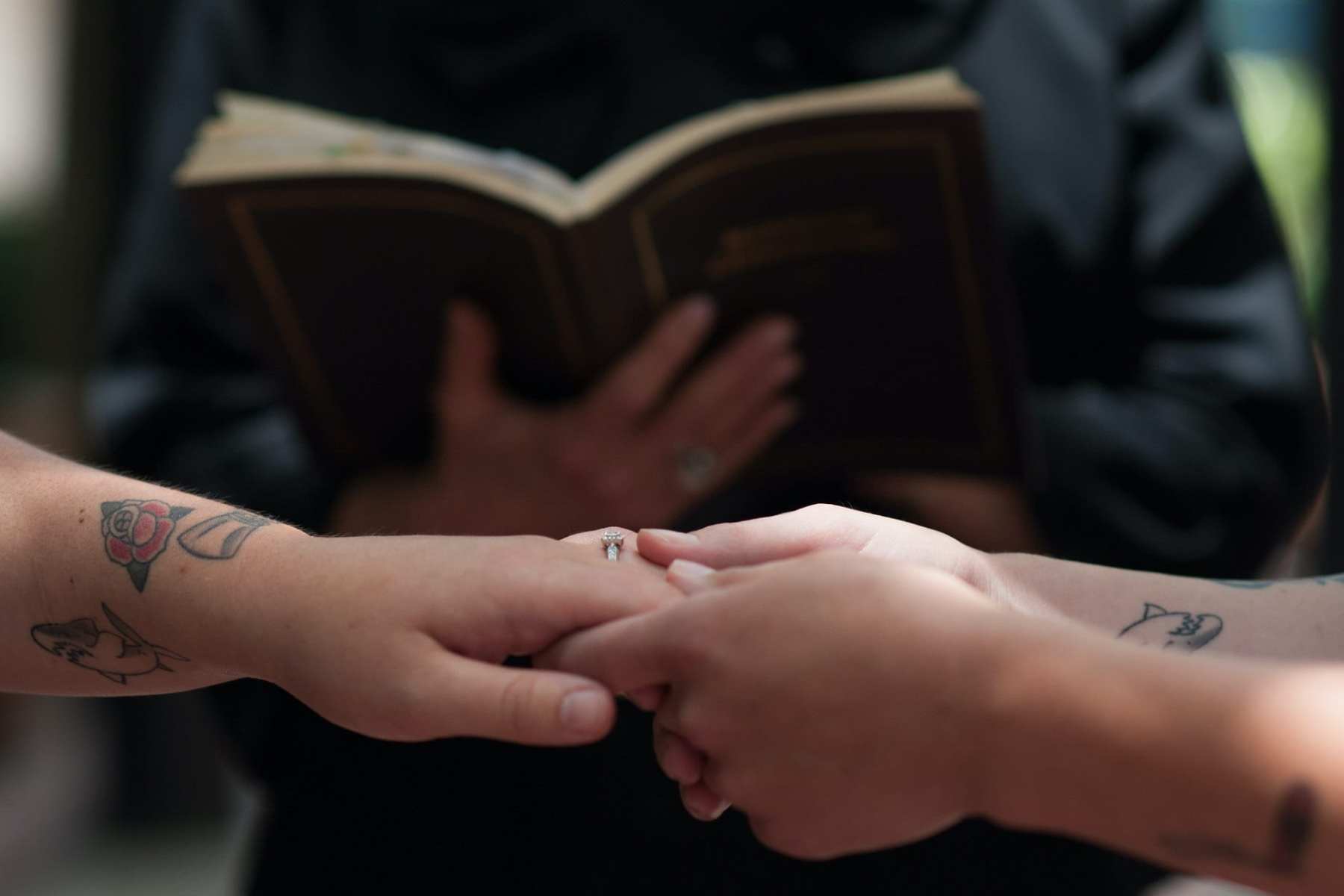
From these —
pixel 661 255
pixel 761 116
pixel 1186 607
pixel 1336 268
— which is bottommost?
pixel 1336 268

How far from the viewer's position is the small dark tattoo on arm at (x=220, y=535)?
0.81 meters

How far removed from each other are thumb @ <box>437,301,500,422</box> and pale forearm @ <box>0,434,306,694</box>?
1.26 ft

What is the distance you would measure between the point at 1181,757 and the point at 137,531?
618 mm

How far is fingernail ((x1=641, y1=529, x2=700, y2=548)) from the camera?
0.85m

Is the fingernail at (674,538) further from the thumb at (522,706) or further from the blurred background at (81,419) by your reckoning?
the blurred background at (81,419)

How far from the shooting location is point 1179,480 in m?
1.25

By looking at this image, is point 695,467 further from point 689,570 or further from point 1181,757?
point 1181,757

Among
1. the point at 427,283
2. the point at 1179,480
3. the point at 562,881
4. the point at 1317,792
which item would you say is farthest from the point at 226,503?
the point at 1179,480

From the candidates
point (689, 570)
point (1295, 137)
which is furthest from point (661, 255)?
point (1295, 137)

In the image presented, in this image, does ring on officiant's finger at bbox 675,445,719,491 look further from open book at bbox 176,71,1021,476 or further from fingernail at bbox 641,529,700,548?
fingernail at bbox 641,529,700,548

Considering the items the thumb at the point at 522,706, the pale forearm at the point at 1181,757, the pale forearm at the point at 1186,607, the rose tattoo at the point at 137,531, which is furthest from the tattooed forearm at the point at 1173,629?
the rose tattoo at the point at 137,531

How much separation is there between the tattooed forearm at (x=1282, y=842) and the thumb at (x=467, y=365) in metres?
0.76

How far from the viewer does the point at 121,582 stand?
81 centimetres

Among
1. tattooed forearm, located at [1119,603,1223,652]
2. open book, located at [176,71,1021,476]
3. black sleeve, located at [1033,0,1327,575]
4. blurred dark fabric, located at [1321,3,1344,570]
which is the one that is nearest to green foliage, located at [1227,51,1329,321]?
blurred dark fabric, located at [1321,3,1344,570]
